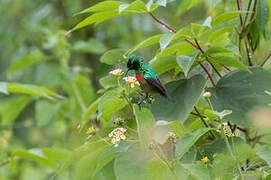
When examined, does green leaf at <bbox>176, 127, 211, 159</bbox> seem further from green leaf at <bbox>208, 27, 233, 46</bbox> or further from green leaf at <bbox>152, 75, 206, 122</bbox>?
green leaf at <bbox>208, 27, 233, 46</bbox>

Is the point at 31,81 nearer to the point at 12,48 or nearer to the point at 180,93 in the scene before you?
the point at 12,48

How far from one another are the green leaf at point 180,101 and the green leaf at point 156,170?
0.11 m

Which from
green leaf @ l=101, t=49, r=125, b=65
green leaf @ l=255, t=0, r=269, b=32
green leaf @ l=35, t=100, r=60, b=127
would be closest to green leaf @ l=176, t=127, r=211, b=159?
green leaf @ l=101, t=49, r=125, b=65

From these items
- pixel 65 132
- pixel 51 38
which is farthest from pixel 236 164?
pixel 65 132

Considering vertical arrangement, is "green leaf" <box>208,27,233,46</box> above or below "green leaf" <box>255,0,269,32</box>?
below

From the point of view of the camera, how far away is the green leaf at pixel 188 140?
22.3 inches

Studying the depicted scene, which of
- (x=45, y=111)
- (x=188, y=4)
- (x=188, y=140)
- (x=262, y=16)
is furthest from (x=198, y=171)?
(x=45, y=111)

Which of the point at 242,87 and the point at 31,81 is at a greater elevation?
the point at 242,87

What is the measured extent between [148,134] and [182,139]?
0.07 m

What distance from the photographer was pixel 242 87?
732 millimetres

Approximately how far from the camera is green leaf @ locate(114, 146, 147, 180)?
60 centimetres

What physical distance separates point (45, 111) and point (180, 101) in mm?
1183

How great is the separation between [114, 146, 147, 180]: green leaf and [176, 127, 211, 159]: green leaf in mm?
70

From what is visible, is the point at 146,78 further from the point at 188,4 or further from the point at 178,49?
the point at 188,4
